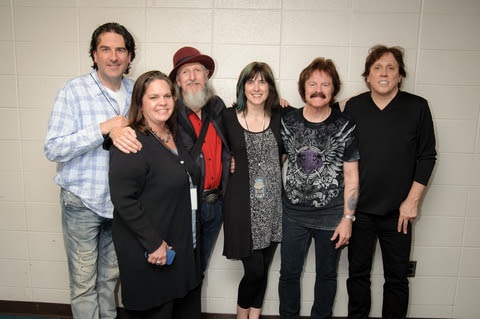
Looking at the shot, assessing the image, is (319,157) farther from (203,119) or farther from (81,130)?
(81,130)

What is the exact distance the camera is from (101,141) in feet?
6.00

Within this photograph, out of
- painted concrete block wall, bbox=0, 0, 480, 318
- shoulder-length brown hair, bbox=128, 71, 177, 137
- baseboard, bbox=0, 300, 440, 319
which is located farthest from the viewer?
baseboard, bbox=0, 300, 440, 319

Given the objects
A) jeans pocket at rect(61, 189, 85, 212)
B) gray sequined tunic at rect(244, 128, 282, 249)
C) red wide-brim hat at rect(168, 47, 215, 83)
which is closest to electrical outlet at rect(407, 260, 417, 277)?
gray sequined tunic at rect(244, 128, 282, 249)


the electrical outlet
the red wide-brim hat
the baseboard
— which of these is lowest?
the baseboard

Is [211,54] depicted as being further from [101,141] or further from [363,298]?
[363,298]

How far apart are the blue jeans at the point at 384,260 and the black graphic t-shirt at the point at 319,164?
250 mm

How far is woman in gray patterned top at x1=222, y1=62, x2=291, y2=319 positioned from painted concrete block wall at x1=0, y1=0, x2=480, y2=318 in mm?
373

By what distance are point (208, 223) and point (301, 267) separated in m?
0.68

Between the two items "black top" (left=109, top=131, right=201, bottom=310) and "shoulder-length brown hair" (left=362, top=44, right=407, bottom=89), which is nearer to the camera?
"black top" (left=109, top=131, right=201, bottom=310)

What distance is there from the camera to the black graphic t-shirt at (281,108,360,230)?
2.07 metres

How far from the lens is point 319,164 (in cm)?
208

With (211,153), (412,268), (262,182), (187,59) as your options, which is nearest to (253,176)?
(262,182)

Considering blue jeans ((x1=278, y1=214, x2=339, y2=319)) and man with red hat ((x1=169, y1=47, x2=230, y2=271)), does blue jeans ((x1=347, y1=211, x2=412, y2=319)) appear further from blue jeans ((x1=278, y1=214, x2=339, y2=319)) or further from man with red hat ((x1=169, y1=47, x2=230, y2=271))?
man with red hat ((x1=169, y1=47, x2=230, y2=271))

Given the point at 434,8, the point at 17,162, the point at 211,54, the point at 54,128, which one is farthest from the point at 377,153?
the point at 17,162
